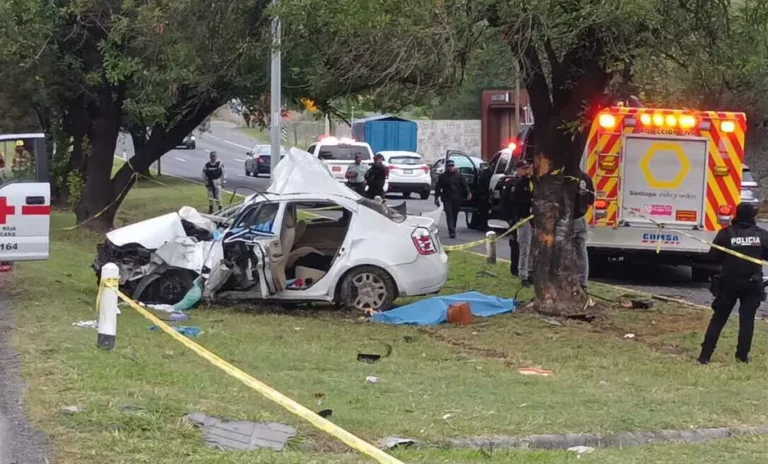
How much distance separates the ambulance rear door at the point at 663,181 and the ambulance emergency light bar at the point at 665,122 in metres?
0.22

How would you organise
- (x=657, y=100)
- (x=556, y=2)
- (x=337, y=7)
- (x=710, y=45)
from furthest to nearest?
(x=657, y=100), (x=710, y=45), (x=337, y=7), (x=556, y=2)

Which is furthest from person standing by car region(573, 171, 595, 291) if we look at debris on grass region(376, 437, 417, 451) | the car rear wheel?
debris on grass region(376, 437, 417, 451)

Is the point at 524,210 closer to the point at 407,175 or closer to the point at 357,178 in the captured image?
the point at 357,178

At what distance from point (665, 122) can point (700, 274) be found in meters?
3.11

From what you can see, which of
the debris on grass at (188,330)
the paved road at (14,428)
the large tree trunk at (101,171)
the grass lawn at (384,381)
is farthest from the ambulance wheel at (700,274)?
the large tree trunk at (101,171)

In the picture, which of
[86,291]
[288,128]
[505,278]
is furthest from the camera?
[288,128]

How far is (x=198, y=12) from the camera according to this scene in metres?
12.3

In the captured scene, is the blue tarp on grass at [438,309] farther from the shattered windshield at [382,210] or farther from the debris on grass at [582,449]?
the debris on grass at [582,449]

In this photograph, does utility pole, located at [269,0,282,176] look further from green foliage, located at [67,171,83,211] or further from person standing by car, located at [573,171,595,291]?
green foliage, located at [67,171,83,211]

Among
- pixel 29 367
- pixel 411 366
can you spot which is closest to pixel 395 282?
pixel 411 366

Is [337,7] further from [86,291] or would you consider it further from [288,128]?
[288,128]

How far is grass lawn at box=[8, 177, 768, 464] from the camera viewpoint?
6.32 meters

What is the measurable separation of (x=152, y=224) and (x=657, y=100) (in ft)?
48.4

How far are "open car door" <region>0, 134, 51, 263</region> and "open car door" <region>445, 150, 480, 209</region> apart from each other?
41.7ft
